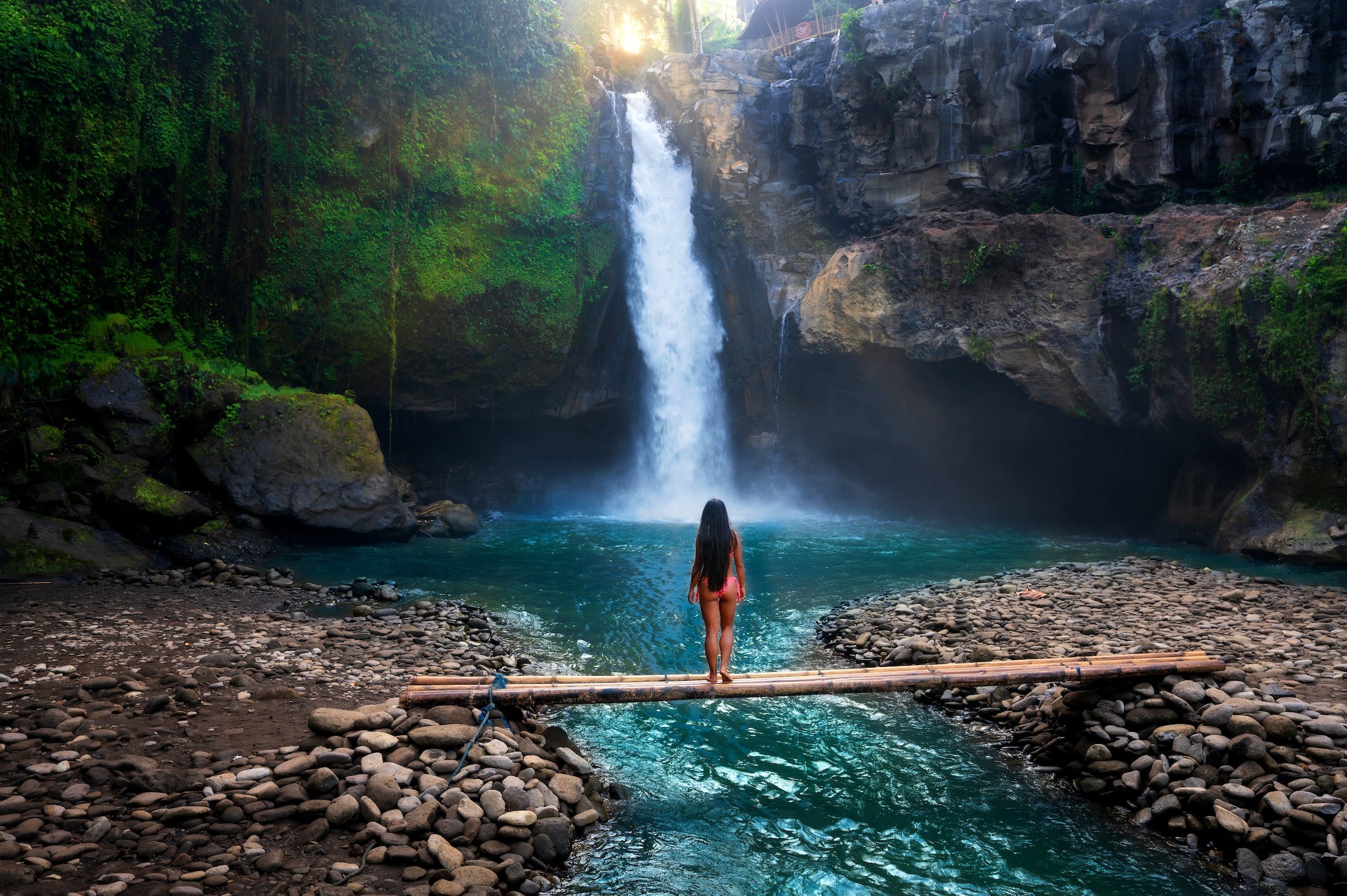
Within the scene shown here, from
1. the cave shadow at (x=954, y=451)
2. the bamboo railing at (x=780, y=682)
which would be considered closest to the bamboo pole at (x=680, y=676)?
the bamboo railing at (x=780, y=682)

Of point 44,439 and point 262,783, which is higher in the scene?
point 44,439

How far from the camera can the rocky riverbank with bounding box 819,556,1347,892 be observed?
4.52 meters

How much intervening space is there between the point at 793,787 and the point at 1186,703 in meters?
2.99

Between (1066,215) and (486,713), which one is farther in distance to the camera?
(1066,215)

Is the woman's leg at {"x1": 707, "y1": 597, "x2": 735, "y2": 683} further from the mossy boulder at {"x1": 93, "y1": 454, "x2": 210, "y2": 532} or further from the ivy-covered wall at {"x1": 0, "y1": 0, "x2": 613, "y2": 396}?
the ivy-covered wall at {"x1": 0, "y1": 0, "x2": 613, "y2": 396}

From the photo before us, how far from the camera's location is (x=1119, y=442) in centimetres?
1805

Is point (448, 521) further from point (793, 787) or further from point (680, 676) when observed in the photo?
point (793, 787)

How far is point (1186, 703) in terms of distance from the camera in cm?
545

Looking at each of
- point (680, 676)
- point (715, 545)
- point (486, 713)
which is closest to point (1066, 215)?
point (715, 545)

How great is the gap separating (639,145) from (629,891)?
69.4 feet

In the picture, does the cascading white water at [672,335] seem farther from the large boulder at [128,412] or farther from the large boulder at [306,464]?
the large boulder at [128,412]

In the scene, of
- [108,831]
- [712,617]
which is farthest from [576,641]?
[108,831]

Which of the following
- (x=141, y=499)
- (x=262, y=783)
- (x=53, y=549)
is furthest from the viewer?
(x=141, y=499)

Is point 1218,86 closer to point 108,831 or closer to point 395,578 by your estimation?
point 395,578
